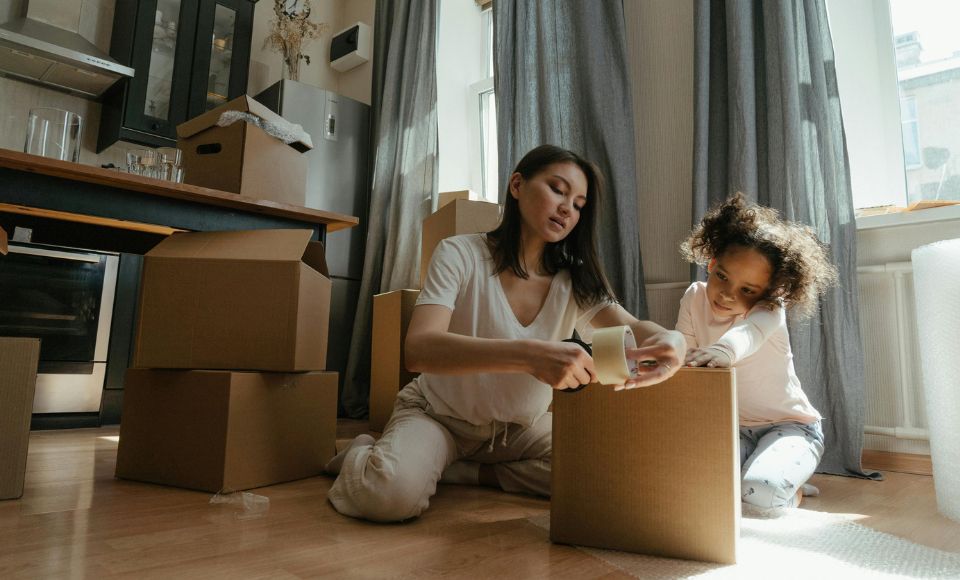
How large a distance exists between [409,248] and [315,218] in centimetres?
129

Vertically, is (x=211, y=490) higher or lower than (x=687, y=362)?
lower

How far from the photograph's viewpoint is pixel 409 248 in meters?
3.01

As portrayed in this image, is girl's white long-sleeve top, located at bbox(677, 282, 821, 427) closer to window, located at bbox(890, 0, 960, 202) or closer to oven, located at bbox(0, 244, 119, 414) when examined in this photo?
window, located at bbox(890, 0, 960, 202)

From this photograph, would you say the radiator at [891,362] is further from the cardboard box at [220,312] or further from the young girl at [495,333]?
the cardboard box at [220,312]

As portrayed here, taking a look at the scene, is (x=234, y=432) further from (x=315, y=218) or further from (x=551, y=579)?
(x=551, y=579)

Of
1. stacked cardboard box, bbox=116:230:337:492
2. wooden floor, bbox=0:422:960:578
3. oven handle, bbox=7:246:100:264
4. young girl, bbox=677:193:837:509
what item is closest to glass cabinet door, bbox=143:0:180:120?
oven handle, bbox=7:246:100:264

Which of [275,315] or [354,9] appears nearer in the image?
[275,315]

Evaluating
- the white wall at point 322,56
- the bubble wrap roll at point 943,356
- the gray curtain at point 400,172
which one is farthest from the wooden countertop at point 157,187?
the white wall at point 322,56

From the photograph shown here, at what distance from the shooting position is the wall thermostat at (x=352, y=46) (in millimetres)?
3645

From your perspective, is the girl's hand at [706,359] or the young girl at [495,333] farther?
the young girl at [495,333]

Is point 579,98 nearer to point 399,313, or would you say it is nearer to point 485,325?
point 399,313

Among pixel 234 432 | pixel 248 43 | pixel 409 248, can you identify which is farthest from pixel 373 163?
pixel 234 432

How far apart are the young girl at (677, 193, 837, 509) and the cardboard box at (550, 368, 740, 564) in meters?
0.34

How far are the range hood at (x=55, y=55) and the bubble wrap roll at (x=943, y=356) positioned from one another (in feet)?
10.3
